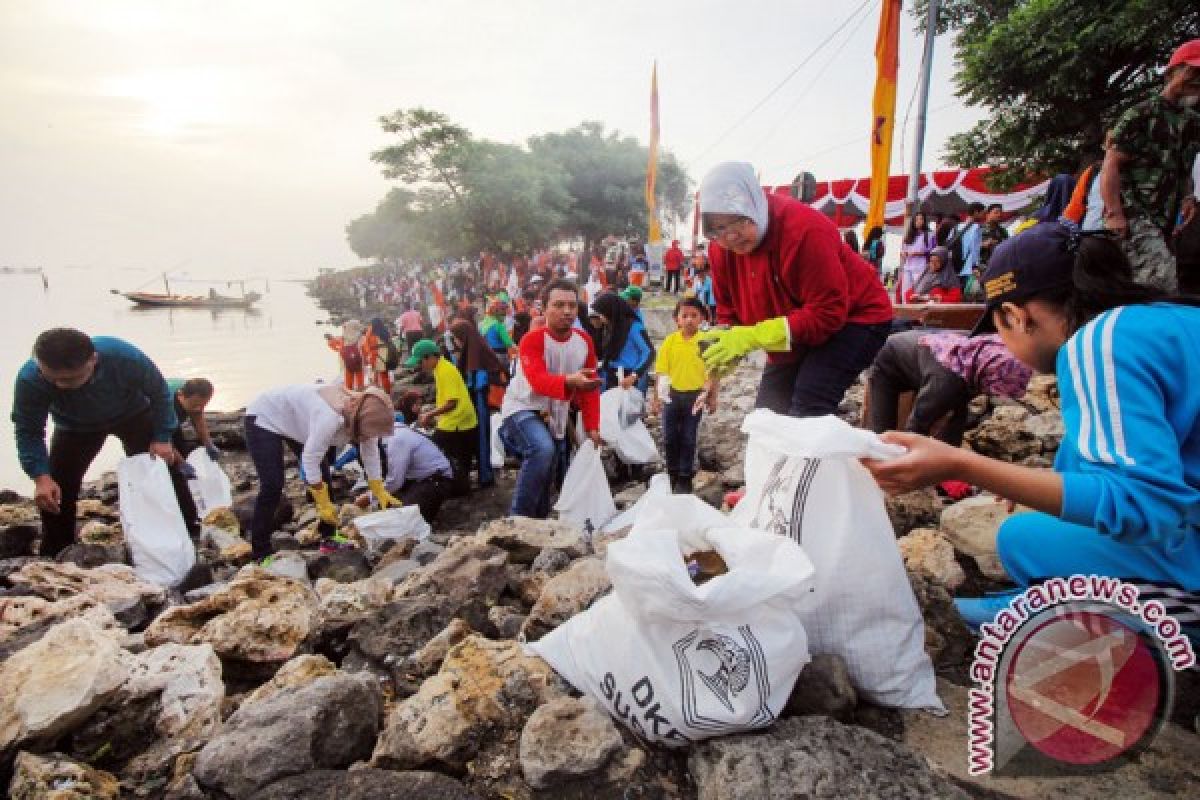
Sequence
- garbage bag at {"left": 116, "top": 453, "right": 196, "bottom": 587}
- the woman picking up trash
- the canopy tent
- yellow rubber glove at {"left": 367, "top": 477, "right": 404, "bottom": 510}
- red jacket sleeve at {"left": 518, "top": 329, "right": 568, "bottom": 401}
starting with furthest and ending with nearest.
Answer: the canopy tent < yellow rubber glove at {"left": 367, "top": 477, "right": 404, "bottom": 510} < red jacket sleeve at {"left": 518, "top": 329, "right": 568, "bottom": 401} < garbage bag at {"left": 116, "top": 453, "right": 196, "bottom": 587} < the woman picking up trash

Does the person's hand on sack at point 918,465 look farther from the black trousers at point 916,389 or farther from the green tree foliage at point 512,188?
the green tree foliage at point 512,188

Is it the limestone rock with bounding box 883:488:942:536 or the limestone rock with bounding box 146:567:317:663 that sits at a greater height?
the limestone rock with bounding box 883:488:942:536

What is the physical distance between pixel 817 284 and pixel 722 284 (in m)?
0.57

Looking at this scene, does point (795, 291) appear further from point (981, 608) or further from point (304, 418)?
point (304, 418)

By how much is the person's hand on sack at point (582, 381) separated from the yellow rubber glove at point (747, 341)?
1512 millimetres

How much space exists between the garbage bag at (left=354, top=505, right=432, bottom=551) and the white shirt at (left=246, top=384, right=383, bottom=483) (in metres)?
0.50

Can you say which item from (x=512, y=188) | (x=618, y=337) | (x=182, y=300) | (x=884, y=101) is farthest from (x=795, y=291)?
(x=182, y=300)

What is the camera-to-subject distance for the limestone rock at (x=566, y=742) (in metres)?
1.28

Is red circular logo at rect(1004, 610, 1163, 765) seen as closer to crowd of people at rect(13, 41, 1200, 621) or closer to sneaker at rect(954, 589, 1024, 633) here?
crowd of people at rect(13, 41, 1200, 621)

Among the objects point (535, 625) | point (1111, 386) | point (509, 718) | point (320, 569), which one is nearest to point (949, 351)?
point (1111, 386)

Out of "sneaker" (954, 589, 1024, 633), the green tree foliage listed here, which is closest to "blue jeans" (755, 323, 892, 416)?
"sneaker" (954, 589, 1024, 633)

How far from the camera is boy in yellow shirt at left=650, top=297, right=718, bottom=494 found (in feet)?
16.3

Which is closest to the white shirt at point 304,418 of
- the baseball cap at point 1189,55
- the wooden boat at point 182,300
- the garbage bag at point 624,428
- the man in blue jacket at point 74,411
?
the man in blue jacket at point 74,411

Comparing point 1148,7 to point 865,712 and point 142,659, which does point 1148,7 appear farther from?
point 142,659
